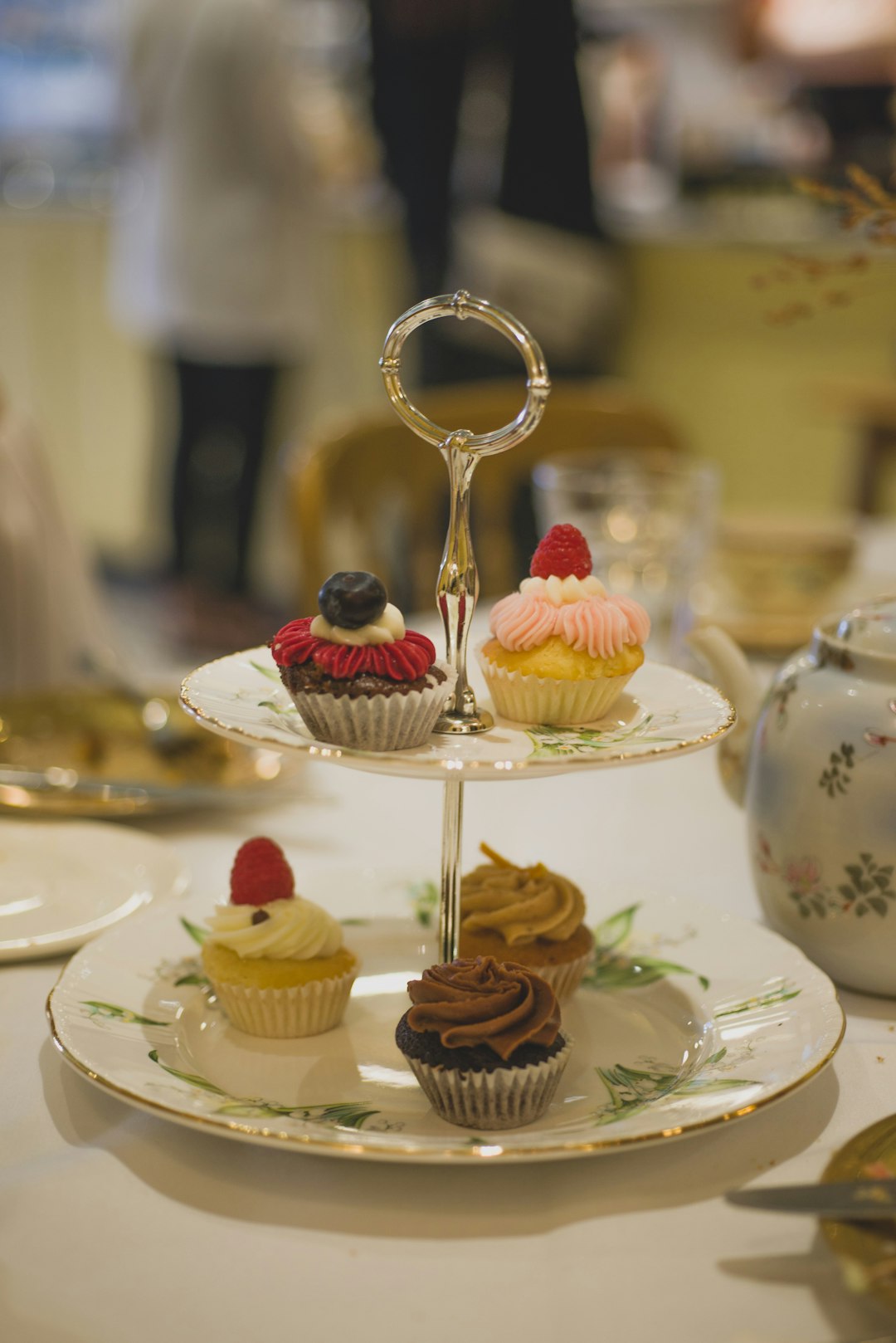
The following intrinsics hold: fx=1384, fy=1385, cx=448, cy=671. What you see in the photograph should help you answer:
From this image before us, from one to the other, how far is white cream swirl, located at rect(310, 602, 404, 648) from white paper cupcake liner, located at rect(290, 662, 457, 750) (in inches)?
1.3

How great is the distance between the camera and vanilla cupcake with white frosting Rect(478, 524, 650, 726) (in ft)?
2.29

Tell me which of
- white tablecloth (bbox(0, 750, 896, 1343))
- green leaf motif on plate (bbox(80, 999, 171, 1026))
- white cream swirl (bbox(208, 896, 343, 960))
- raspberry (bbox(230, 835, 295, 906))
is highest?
raspberry (bbox(230, 835, 295, 906))

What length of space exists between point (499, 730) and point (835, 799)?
214 mm

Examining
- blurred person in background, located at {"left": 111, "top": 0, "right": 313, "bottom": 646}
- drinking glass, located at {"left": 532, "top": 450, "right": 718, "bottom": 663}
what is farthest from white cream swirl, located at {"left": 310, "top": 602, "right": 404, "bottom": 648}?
blurred person in background, located at {"left": 111, "top": 0, "right": 313, "bottom": 646}

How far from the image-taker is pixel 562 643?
70 cm

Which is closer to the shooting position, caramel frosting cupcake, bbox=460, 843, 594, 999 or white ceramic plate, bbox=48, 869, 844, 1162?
white ceramic plate, bbox=48, 869, 844, 1162

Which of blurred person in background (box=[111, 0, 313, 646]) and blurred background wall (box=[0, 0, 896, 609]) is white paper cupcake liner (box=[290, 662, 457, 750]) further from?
blurred person in background (box=[111, 0, 313, 646])

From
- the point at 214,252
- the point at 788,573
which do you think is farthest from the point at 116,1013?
the point at 214,252

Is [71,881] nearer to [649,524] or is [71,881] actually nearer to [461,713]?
[461,713]

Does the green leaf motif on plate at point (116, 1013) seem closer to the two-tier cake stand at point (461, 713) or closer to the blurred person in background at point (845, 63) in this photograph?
the two-tier cake stand at point (461, 713)

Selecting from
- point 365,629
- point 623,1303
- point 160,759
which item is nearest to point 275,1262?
point 623,1303

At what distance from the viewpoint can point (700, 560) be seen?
4.78ft

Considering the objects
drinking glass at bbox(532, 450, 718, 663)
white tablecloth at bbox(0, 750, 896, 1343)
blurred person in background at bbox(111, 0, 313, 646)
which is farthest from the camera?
blurred person in background at bbox(111, 0, 313, 646)

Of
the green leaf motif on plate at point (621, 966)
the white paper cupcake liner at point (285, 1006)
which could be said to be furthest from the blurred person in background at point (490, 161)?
the white paper cupcake liner at point (285, 1006)
